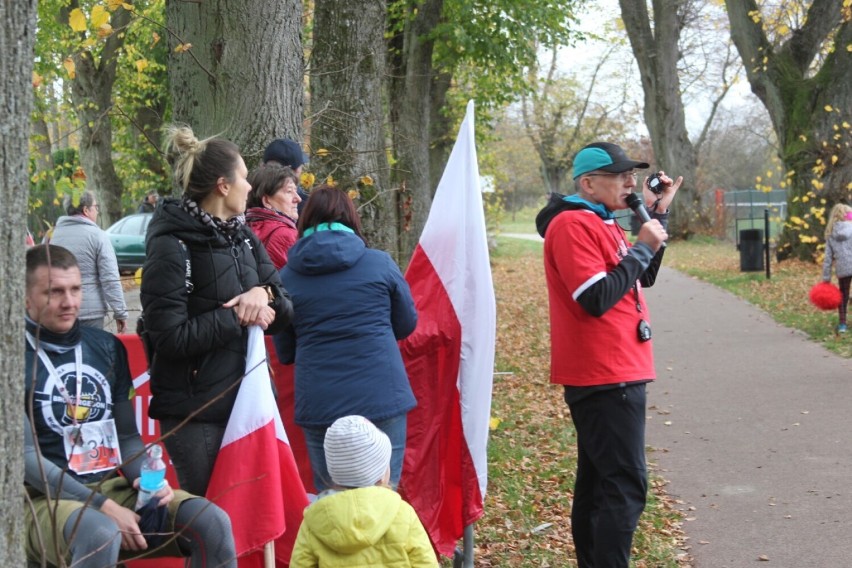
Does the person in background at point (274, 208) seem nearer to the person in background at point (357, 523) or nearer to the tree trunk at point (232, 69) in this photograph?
the tree trunk at point (232, 69)

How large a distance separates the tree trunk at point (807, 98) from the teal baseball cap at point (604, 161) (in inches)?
628

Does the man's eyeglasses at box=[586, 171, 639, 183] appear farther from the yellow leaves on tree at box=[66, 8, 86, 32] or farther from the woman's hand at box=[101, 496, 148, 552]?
the yellow leaves on tree at box=[66, 8, 86, 32]

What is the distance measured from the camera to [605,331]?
163 inches

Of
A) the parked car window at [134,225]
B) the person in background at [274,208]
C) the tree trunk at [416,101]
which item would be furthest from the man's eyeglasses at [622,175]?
the parked car window at [134,225]

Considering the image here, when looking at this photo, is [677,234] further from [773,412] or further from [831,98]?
[773,412]

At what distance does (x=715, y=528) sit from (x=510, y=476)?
1838mm


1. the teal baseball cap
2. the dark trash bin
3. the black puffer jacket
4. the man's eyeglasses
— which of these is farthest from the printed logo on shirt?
the dark trash bin

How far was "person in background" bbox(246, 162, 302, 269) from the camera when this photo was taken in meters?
4.97

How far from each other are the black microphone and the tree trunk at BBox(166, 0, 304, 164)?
2193 mm

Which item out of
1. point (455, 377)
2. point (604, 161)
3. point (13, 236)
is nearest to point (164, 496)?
point (13, 236)

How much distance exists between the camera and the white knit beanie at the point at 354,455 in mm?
3203

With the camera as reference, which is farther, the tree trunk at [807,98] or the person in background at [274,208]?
the tree trunk at [807,98]

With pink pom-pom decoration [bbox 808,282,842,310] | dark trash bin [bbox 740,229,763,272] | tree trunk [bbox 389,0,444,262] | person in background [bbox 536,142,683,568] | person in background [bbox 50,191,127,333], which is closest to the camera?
person in background [bbox 536,142,683,568]

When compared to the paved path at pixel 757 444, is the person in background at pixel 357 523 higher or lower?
higher
